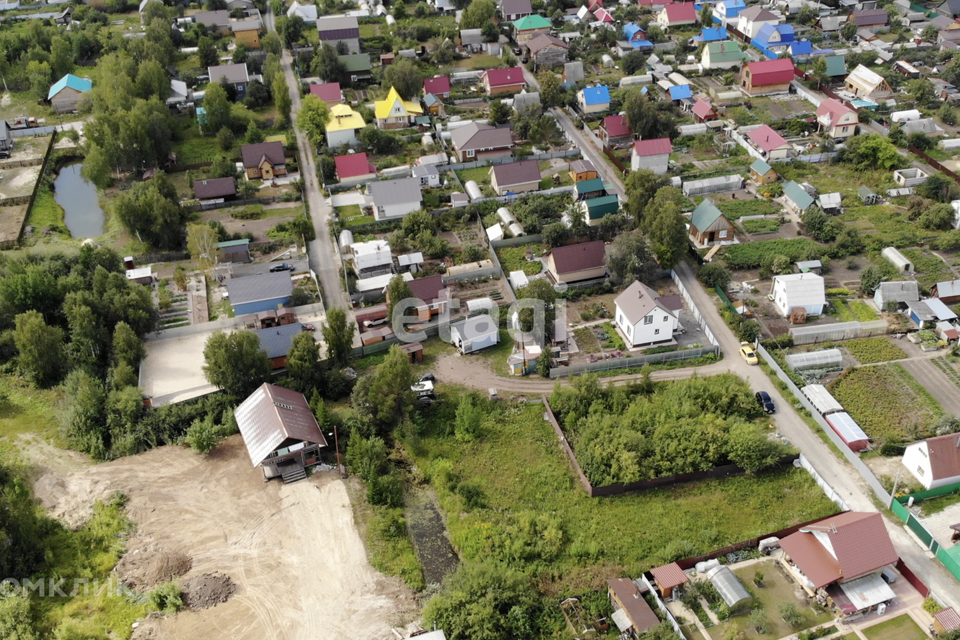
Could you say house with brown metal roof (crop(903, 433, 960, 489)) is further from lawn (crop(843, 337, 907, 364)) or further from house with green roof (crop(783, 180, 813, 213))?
house with green roof (crop(783, 180, 813, 213))

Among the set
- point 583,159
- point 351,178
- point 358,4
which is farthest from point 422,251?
point 358,4

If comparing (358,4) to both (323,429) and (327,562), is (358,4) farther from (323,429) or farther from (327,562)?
(327,562)

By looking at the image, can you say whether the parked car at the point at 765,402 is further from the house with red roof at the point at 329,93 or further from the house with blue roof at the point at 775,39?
the house with blue roof at the point at 775,39

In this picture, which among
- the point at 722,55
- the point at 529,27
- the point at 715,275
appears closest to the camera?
the point at 715,275

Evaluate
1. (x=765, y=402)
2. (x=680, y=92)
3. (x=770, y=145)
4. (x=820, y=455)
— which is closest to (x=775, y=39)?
(x=680, y=92)

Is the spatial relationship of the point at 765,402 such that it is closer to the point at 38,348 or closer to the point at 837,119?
the point at 837,119

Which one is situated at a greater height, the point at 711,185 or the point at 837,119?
the point at 837,119
